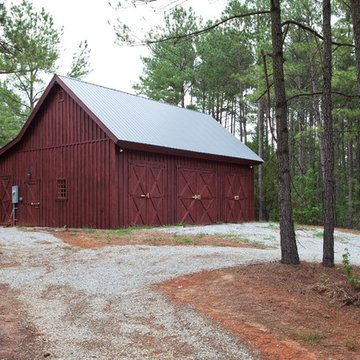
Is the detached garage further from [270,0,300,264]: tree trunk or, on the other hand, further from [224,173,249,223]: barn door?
[270,0,300,264]: tree trunk

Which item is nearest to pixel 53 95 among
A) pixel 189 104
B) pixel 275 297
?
pixel 275 297

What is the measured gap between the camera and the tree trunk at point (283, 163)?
6.88 metres

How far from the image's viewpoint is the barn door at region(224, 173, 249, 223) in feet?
64.8

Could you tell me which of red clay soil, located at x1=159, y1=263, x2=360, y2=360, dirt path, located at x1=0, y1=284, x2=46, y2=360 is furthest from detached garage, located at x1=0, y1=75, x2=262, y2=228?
dirt path, located at x1=0, y1=284, x2=46, y2=360

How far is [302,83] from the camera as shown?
92.3 ft

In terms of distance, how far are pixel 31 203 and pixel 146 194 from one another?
5368 millimetres

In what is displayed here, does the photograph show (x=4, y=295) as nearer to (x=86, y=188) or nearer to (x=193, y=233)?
(x=193, y=233)

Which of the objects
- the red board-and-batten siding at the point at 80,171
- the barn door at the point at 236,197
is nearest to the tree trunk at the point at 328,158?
the red board-and-batten siding at the point at 80,171

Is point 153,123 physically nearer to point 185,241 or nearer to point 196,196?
→ point 196,196

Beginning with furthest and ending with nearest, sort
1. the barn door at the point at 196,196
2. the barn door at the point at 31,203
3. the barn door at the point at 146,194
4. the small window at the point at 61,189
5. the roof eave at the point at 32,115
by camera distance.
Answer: the barn door at the point at 31,203 < the barn door at the point at 196,196 < the roof eave at the point at 32,115 < the small window at the point at 61,189 < the barn door at the point at 146,194

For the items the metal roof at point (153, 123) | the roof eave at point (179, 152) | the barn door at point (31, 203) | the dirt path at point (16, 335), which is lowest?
the dirt path at point (16, 335)

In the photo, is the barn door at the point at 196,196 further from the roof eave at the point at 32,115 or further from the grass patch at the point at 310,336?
the grass patch at the point at 310,336

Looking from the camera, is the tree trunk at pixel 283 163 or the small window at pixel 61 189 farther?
the small window at pixel 61 189

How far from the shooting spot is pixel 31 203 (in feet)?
58.9
